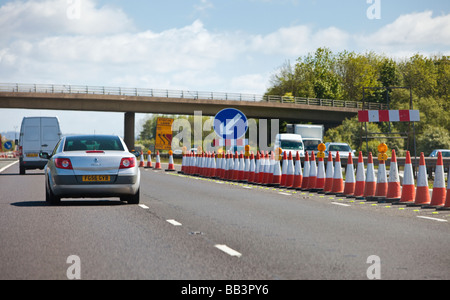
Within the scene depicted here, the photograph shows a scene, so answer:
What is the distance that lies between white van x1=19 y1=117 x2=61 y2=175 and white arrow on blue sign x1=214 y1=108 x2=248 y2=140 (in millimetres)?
12837

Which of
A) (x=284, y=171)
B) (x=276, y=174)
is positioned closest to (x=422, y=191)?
(x=284, y=171)

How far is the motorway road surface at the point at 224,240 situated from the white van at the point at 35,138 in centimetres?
1766

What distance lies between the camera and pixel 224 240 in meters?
9.45

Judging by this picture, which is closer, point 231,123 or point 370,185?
point 370,185

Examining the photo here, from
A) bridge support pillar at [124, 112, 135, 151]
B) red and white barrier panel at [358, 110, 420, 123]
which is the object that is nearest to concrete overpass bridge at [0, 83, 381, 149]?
bridge support pillar at [124, 112, 135, 151]

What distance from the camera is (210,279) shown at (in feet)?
21.9

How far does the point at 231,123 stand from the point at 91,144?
8.12 metres

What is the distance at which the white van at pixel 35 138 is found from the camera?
33062mm

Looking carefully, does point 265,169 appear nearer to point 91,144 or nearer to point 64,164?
point 91,144

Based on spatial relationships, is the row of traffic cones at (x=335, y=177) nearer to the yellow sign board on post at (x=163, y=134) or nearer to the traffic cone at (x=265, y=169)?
the traffic cone at (x=265, y=169)

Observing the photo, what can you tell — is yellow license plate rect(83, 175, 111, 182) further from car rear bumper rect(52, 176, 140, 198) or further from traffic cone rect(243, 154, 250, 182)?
traffic cone rect(243, 154, 250, 182)

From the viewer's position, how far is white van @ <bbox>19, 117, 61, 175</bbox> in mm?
33062
